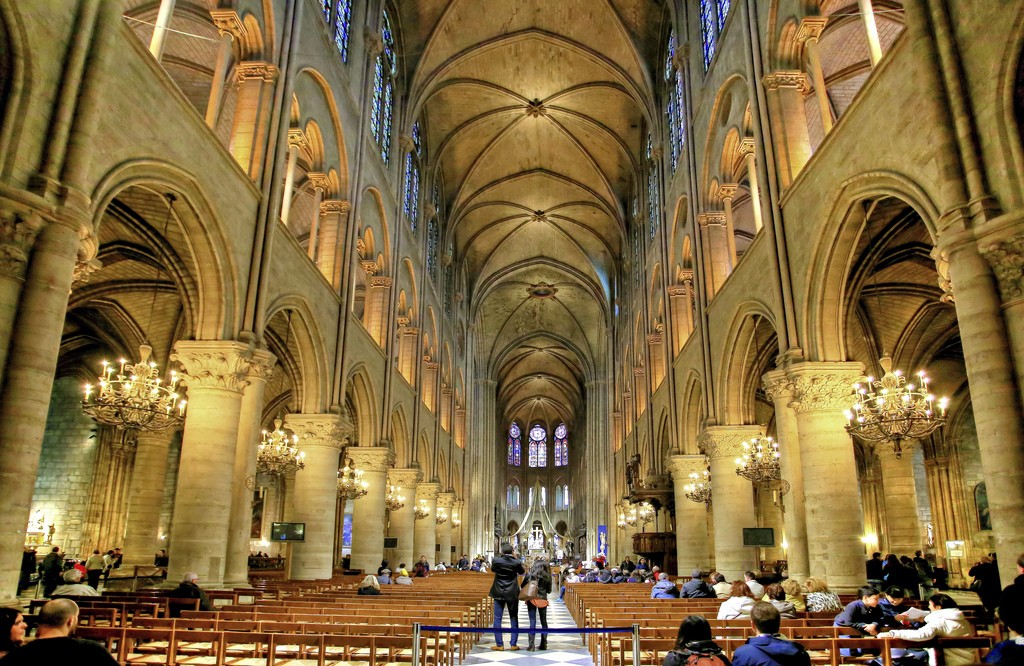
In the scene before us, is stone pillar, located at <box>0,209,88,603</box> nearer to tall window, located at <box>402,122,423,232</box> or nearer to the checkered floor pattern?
the checkered floor pattern

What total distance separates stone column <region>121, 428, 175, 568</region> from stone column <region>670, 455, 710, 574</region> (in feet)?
46.7

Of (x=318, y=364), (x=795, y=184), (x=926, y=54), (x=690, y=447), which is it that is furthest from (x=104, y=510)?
(x=926, y=54)

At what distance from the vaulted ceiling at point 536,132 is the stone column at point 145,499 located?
14068 millimetres

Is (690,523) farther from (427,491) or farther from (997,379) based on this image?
(997,379)

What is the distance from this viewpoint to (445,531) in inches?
1410

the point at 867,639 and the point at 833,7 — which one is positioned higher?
the point at 833,7

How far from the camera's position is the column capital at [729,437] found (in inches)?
664

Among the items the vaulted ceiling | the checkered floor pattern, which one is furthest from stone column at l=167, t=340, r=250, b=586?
the vaulted ceiling

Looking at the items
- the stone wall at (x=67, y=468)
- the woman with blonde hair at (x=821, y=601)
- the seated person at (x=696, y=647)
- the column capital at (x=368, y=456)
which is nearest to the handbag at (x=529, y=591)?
the woman with blonde hair at (x=821, y=601)

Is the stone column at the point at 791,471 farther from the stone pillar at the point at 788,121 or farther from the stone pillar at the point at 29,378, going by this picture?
the stone pillar at the point at 29,378

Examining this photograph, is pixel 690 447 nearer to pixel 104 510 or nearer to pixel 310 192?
pixel 310 192

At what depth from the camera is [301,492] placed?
54.7 feet

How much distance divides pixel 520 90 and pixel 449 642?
25.8 m

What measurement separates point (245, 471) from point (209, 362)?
6.52 feet
